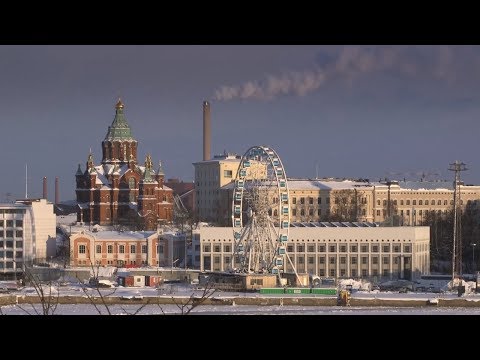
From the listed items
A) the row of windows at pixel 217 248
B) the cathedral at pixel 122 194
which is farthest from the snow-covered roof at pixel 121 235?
the cathedral at pixel 122 194

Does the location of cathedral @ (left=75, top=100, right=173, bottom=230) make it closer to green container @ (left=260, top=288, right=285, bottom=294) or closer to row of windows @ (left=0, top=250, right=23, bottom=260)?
row of windows @ (left=0, top=250, right=23, bottom=260)

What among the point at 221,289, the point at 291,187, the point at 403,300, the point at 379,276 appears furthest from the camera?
the point at 291,187

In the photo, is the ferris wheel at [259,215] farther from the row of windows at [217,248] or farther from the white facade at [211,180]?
the white facade at [211,180]

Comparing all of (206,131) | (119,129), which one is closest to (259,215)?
(119,129)

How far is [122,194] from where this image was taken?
60.5 m

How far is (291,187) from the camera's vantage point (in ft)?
207

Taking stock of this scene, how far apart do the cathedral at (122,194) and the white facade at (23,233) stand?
24.4ft

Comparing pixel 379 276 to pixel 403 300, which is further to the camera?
pixel 379 276

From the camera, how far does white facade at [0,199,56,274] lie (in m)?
47.9
